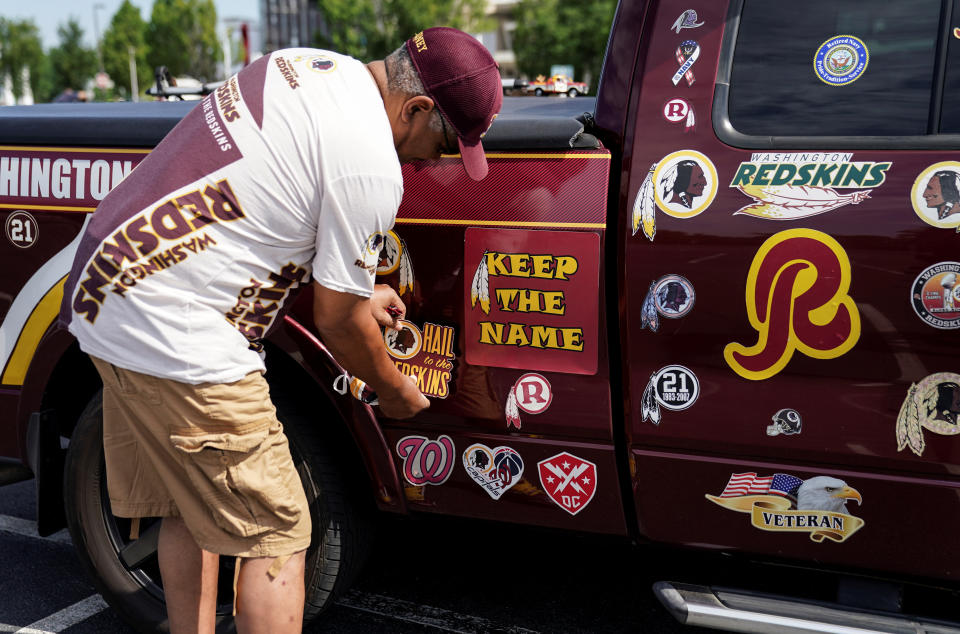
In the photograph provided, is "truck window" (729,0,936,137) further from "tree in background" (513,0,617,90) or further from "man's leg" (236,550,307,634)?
"tree in background" (513,0,617,90)

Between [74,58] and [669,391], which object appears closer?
[669,391]

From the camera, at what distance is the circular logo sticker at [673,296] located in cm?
195

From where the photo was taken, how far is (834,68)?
1.93 meters

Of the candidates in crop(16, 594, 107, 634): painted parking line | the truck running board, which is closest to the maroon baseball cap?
the truck running board

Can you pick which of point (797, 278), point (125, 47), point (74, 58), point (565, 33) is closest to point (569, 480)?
point (797, 278)

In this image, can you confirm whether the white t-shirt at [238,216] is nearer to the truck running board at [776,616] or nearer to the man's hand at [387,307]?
the man's hand at [387,307]

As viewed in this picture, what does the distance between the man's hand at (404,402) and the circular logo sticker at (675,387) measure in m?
0.54

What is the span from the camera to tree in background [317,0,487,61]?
32.8m

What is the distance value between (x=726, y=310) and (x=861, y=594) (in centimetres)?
76

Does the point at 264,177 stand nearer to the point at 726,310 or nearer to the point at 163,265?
the point at 163,265

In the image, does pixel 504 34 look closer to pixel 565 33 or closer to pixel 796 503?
pixel 565 33

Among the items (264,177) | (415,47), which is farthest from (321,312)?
(415,47)

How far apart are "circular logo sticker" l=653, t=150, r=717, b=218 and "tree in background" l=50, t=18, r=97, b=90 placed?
5409cm

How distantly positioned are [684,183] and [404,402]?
31.9 inches
